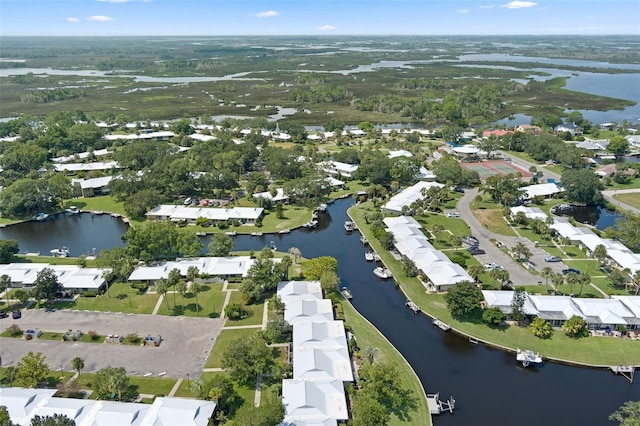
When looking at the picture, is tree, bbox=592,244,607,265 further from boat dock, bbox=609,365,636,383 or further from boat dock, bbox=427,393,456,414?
boat dock, bbox=427,393,456,414

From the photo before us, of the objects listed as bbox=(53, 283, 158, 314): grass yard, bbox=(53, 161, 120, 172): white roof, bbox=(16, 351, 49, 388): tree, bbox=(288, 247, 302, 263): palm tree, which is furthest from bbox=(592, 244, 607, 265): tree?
bbox=(53, 161, 120, 172): white roof

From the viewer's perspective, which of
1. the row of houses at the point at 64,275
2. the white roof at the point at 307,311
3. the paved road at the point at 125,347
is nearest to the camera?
the paved road at the point at 125,347

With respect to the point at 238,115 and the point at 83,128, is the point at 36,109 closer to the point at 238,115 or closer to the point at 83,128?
the point at 83,128

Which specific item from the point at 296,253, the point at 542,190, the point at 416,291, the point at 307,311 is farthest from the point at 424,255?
the point at 542,190

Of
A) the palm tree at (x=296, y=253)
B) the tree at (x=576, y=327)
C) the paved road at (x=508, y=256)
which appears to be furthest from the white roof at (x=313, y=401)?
the paved road at (x=508, y=256)

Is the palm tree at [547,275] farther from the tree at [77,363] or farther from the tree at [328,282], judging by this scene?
the tree at [77,363]

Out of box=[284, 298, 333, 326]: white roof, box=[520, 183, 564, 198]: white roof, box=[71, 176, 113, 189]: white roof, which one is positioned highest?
box=[71, 176, 113, 189]: white roof
